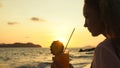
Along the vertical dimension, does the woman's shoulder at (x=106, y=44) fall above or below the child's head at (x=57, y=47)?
above

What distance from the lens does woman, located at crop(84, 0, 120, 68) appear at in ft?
5.20

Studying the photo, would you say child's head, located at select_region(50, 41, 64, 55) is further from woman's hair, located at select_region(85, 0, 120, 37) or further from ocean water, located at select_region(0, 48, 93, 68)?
ocean water, located at select_region(0, 48, 93, 68)

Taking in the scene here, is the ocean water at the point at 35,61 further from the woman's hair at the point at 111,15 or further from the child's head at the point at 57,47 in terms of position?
the woman's hair at the point at 111,15

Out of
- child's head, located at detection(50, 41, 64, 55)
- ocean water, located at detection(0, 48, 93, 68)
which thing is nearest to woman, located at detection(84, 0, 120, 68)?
child's head, located at detection(50, 41, 64, 55)

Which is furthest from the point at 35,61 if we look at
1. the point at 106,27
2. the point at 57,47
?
the point at 106,27

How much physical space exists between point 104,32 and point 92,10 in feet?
0.43

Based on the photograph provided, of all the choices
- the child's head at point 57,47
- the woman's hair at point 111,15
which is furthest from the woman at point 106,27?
the child's head at point 57,47

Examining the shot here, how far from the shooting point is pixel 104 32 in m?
1.78

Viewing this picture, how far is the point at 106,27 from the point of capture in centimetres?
171

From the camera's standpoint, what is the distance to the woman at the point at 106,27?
5.20 feet

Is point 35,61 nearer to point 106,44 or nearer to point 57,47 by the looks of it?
point 57,47

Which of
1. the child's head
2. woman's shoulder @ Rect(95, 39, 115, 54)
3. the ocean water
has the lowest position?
the ocean water

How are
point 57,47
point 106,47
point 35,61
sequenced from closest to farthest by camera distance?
point 106,47, point 57,47, point 35,61

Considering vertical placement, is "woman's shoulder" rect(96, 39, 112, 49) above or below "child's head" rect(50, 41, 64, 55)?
above
